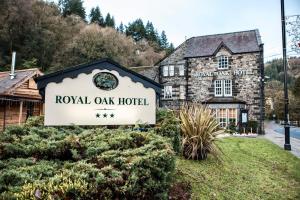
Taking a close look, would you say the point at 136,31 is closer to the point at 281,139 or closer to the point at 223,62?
the point at 223,62

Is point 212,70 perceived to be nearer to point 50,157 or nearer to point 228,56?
point 228,56

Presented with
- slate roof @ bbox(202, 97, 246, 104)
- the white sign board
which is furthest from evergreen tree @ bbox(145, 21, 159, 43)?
the white sign board

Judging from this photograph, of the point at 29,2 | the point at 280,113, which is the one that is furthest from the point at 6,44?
the point at 280,113

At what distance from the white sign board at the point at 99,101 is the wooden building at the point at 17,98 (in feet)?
45.1

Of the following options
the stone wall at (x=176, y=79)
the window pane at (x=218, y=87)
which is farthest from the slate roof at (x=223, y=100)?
the stone wall at (x=176, y=79)

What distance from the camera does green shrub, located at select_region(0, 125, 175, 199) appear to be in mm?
2574

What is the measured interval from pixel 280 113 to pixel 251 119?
38541mm

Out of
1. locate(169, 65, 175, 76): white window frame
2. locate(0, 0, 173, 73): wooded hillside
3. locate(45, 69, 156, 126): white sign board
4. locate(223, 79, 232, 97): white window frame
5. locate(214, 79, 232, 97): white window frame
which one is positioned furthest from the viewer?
locate(0, 0, 173, 73): wooded hillside

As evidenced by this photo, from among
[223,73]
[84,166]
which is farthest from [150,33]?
[84,166]

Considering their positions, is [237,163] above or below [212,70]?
below

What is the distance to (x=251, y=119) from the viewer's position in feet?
82.7

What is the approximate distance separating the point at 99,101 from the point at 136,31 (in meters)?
64.5

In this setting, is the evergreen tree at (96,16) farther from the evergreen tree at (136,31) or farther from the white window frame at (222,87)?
the white window frame at (222,87)

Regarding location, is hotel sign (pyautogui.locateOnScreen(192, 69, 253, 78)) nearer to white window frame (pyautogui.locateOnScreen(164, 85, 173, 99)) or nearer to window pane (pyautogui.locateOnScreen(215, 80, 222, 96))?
window pane (pyautogui.locateOnScreen(215, 80, 222, 96))
